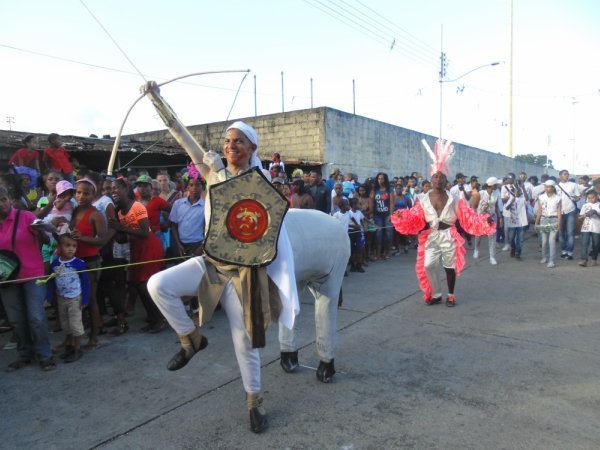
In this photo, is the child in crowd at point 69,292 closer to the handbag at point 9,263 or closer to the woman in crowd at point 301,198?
the handbag at point 9,263

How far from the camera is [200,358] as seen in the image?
13.7 feet

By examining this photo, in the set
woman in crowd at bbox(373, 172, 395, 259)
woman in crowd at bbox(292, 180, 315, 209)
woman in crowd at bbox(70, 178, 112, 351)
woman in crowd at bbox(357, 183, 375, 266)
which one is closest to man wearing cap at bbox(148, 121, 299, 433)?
woman in crowd at bbox(70, 178, 112, 351)

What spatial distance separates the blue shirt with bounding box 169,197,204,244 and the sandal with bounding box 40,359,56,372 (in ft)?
7.39

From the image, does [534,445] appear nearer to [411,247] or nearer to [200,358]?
[200,358]

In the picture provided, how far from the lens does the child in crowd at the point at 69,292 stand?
168 inches

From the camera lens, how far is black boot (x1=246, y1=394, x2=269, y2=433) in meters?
2.90

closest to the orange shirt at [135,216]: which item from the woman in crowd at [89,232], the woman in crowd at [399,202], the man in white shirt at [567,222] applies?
the woman in crowd at [89,232]

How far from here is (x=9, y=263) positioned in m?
3.88

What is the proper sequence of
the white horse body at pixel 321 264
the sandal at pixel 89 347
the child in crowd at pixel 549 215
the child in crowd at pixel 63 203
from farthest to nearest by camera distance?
1. the child in crowd at pixel 549 215
2. the child in crowd at pixel 63 203
3. the sandal at pixel 89 347
4. the white horse body at pixel 321 264

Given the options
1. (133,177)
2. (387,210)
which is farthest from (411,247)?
(133,177)

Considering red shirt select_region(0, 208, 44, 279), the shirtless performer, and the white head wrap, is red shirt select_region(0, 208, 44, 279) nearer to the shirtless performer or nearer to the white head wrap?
the white head wrap

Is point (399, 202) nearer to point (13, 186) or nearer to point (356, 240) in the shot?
point (356, 240)

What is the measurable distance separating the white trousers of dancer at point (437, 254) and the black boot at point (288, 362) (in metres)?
2.86

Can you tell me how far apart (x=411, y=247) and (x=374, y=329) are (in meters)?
7.51
